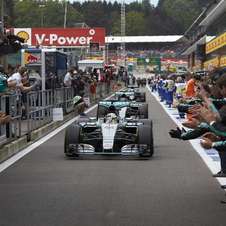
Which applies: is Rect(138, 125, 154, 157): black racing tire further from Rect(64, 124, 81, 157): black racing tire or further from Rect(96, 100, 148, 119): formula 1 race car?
Rect(96, 100, 148, 119): formula 1 race car

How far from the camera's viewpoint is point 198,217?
16.8ft

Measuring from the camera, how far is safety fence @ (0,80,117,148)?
950 centimetres

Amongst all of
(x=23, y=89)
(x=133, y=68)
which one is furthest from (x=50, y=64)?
(x=133, y=68)

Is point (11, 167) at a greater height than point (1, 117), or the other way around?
point (1, 117)

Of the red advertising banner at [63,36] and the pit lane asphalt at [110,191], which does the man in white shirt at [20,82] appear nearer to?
the pit lane asphalt at [110,191]

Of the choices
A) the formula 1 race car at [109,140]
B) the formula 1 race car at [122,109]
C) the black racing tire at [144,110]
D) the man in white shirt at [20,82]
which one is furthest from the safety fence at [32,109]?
the black racing tire at [144,110]

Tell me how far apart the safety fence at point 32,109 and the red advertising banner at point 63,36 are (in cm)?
2362

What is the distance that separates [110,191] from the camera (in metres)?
6.32

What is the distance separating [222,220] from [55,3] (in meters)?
148

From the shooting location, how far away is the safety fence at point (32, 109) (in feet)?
31.2

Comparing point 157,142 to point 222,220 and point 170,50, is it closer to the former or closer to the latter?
point 222,220

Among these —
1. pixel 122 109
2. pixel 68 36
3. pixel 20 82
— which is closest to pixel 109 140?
pixel 20 82

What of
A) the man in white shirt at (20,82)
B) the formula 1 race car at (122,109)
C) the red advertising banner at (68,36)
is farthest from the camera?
the red advertising banner at (68,36)

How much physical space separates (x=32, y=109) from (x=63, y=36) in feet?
107
